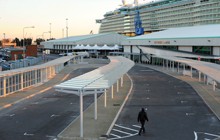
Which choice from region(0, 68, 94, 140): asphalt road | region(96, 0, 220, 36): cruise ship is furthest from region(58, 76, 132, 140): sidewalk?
region(96, 0, 220, 36): cruise ship

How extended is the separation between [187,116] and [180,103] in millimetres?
4601

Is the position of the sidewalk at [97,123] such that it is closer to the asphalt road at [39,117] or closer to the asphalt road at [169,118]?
the asphalt road at [169,118]

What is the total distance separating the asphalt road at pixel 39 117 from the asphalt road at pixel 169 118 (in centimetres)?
290

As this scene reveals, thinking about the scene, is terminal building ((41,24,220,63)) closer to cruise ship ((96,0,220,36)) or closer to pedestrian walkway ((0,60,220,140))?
cruise ship ((96,0,220,36))

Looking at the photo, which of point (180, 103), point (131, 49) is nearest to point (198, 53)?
point (131, 49)

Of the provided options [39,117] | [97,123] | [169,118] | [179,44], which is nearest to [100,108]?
[39,117]

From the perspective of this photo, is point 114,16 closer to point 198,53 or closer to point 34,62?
point 34,62

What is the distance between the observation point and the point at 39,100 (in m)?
25.6

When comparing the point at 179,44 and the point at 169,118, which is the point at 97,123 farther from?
the point at 179,44

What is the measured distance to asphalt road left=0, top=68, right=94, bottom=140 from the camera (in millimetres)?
15879

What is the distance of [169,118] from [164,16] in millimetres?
91980

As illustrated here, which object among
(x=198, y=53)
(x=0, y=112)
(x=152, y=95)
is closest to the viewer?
(x=0, y=112)

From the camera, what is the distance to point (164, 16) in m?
108

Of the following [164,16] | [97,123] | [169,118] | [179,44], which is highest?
[164,16]
